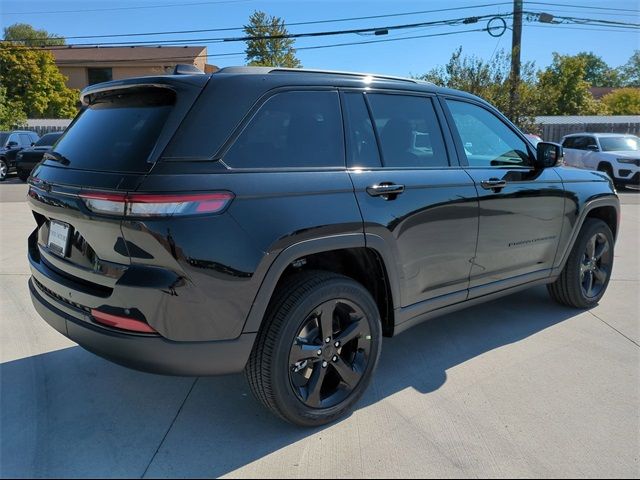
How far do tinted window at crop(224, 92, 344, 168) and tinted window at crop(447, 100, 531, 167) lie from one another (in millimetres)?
1198

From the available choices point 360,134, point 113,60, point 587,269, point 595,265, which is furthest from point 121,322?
point 113,60

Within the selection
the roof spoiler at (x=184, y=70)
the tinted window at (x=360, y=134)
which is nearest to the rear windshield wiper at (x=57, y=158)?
the roof spoiler at (x=184, y=70)

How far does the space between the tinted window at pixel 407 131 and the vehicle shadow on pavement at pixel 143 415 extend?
1.41 metres

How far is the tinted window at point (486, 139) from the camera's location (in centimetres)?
375

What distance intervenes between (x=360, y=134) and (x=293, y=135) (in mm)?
478

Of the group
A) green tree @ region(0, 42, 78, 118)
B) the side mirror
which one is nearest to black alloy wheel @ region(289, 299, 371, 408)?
the side mirror

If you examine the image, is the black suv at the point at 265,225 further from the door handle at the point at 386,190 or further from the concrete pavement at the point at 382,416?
the concrete pavement at the point at 382,416

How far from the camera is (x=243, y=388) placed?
3289 mm

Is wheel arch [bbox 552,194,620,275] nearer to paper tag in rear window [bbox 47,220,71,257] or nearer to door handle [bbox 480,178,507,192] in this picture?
door handle [bbox 480,178,507,192]

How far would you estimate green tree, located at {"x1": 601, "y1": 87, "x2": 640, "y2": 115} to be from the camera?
49750 mm

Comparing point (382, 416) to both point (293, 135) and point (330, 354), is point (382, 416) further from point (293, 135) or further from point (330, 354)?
point (293, 135)

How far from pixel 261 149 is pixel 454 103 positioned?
1788 millimetres

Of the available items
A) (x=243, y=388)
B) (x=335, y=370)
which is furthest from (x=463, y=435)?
(x=243, y=388)

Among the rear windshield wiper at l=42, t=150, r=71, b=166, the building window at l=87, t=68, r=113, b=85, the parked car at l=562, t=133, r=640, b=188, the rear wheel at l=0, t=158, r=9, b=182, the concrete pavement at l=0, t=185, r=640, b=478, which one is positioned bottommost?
the parked car at l=562, t=133, r=640, b=188
